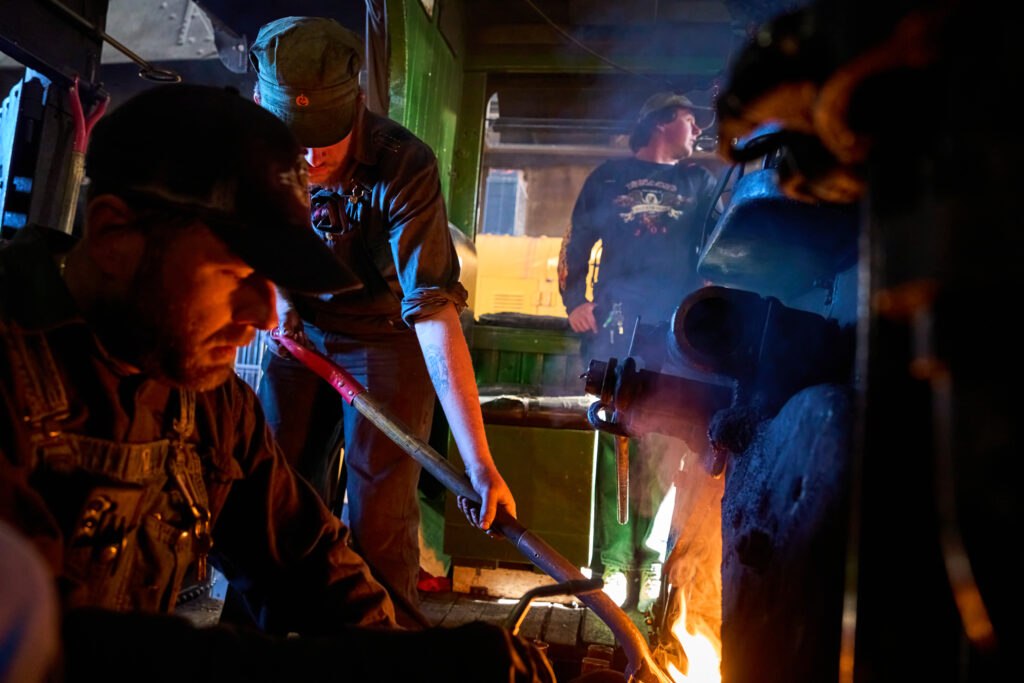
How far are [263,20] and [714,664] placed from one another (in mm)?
5230

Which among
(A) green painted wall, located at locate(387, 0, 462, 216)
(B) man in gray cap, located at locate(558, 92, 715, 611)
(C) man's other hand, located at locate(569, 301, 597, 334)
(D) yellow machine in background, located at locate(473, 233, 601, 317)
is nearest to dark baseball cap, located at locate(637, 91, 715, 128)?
(B) man in gray cap, located at locate(558, 92, 715, 611)

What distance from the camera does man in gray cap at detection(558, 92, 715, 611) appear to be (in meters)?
4.72

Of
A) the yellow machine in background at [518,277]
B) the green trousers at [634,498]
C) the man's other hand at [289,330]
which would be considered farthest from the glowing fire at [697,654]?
the yellow machine in background at [518,277]

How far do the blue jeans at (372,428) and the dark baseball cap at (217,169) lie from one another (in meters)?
1.48

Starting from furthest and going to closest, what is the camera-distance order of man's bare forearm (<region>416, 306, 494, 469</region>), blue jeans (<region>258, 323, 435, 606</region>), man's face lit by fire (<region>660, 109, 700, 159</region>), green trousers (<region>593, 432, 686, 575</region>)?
man's face lit by fire (<region>660, 109, 700, 159</region>), green trousers (<region>593, 432, 686, 575</region>), blue jeans (<region>258, 323, 435, 606</region>), man's bare forearm (<region>416, 306, 494, 469</region>)

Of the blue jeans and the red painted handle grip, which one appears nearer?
the red painted handle grip

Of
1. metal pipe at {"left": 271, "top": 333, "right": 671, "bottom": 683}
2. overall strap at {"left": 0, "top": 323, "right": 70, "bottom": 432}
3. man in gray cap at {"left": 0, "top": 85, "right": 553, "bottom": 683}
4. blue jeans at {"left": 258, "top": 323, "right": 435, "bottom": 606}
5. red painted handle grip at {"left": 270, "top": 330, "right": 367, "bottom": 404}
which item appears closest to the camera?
man in gray cap at {"left": 0, "top": 85, "right": 553, "bottom": 683}

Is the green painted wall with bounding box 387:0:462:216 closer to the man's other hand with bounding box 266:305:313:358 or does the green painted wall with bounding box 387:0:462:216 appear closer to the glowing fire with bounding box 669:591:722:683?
the man's other hand with bounding box 266:305:313:358

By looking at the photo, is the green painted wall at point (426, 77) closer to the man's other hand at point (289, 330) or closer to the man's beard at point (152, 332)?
the man's other hand at point (289, 330)

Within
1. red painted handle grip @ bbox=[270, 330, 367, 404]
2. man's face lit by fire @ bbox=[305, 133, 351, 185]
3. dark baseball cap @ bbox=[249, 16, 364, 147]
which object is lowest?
red painted handle grip @ bbox=[270, 330, 367, 404]

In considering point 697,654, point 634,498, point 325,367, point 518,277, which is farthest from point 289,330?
point 518,277

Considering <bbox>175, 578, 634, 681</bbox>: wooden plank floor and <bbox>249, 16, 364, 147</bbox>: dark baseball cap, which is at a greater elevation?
<bbox>249, 16, 364, 147</bbox>: dark baseball cap

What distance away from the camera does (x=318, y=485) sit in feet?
10.7

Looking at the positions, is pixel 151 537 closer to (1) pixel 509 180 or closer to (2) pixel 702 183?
(2) pixel 702 183
